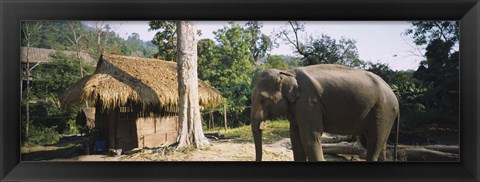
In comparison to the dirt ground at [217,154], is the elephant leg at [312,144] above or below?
above

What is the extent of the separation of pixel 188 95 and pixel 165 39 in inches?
23.7

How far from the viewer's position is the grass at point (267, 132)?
334cm

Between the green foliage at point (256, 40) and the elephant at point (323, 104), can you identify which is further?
the green foliage at point (256, 40)

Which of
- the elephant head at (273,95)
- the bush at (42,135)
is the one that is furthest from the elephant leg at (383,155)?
the bush at (42,135)

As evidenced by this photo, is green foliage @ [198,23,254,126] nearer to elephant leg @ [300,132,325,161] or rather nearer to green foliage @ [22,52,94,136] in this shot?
elephant leg @ [300,132,325,161]

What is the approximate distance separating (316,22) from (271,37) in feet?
1.44

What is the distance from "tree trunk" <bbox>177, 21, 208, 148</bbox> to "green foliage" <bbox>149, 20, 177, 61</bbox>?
6cm

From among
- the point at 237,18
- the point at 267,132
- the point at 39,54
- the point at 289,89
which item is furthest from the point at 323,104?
the point at 39,54

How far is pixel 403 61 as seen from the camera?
11.3 feet

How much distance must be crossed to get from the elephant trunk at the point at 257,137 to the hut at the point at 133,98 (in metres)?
0.56

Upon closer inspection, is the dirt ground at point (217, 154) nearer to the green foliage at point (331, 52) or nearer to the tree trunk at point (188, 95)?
the tree trunk at point (188, 95)

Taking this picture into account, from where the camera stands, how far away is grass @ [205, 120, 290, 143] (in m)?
3.34

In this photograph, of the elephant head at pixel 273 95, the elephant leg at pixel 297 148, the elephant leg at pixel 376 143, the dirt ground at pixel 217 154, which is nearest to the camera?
the elephant head at pixel 273 95

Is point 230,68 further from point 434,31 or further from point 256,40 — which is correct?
point 434,31
